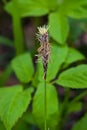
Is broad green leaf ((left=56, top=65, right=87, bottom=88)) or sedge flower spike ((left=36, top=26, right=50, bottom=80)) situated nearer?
sedge flower spike ((left=36, top=26, right=50, bottom=80))

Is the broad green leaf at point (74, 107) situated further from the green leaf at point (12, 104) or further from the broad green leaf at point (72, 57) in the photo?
the green leaf at point (12, 104)

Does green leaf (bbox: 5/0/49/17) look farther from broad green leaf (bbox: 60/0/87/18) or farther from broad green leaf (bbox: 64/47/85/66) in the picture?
broad green leaf (bbox: 64/47/85/66)

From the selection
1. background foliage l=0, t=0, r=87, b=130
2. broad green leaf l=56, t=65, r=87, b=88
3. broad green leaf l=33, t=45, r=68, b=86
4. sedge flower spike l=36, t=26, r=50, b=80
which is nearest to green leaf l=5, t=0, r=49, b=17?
background foliage l=0, t=0, r=87, b=130

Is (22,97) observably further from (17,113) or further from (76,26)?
(76,26)

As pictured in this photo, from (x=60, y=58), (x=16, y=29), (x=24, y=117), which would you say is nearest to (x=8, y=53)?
(x=16, y=29)

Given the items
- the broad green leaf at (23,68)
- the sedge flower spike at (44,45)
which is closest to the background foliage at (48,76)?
the broad green leaf at (23,68)

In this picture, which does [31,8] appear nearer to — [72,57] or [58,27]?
[58,27]

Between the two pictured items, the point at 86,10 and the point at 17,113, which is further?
the point at 86,10
